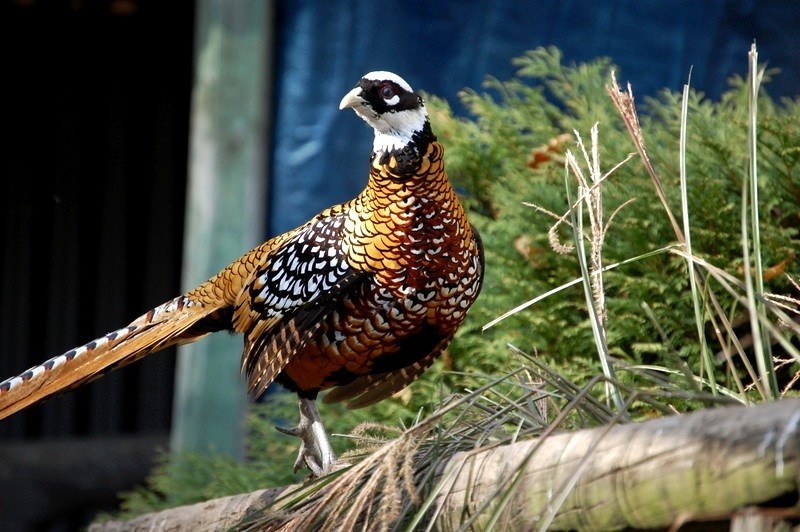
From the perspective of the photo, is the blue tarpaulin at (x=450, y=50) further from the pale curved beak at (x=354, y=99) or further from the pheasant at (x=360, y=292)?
the pale curved beak at (x=354, y=99)

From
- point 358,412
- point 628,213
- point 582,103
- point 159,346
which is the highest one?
point 582,103

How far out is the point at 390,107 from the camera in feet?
10.3

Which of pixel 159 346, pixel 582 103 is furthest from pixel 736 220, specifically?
pixel 159 346

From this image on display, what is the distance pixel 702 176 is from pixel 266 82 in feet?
8.49

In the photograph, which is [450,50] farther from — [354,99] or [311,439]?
[311,439]

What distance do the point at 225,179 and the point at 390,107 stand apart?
239cm

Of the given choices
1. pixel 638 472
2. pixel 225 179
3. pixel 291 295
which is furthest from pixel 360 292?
pixel 225 179

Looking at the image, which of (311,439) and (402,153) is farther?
(311,439)

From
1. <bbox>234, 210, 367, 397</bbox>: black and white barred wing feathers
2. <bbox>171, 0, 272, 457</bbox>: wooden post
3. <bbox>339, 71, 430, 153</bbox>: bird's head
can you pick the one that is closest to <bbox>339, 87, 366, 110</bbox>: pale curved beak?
<bbox>339, 71, 430, 153</bbox>: bird's head

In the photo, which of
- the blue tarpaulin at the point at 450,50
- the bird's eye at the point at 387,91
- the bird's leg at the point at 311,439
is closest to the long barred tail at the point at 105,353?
the bird's leg at the point at 311,439

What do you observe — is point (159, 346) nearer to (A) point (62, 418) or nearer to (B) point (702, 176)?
(B) point (702, 176)

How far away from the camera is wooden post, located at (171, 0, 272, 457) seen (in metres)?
5.41

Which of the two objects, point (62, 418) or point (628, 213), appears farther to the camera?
point (62, 418)

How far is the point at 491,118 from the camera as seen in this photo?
428 cm
